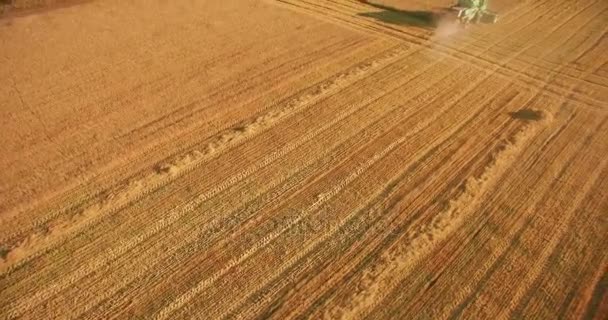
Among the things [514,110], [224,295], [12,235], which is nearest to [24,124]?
[12,235]

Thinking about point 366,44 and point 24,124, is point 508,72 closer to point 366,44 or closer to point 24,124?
point 366,44

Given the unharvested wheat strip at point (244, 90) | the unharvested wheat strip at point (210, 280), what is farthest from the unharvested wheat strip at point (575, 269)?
the unharvested wheat strip at point (244, 90)

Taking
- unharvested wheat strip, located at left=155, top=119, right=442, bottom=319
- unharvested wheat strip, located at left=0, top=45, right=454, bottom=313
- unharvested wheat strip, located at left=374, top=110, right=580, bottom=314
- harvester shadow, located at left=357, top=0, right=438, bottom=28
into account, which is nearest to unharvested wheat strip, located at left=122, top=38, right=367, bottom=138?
unharvested wheat strip, located at left=0, top=45, right=454, bottom=313

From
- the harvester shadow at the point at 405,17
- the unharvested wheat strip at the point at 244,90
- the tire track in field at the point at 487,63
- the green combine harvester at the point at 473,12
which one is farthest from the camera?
the harvester shadow at the point at 405,17

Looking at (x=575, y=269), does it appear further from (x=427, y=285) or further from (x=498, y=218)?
(x=427, y=285)

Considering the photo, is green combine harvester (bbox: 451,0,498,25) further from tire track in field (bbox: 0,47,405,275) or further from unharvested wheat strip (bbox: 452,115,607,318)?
unharvested wheat strip (bbox: 452,115,607,318)

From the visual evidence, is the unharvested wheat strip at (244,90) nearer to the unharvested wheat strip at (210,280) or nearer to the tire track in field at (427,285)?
the unharvested wheat strip at (210,280)

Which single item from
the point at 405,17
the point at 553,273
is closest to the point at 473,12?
the point at 405,17
